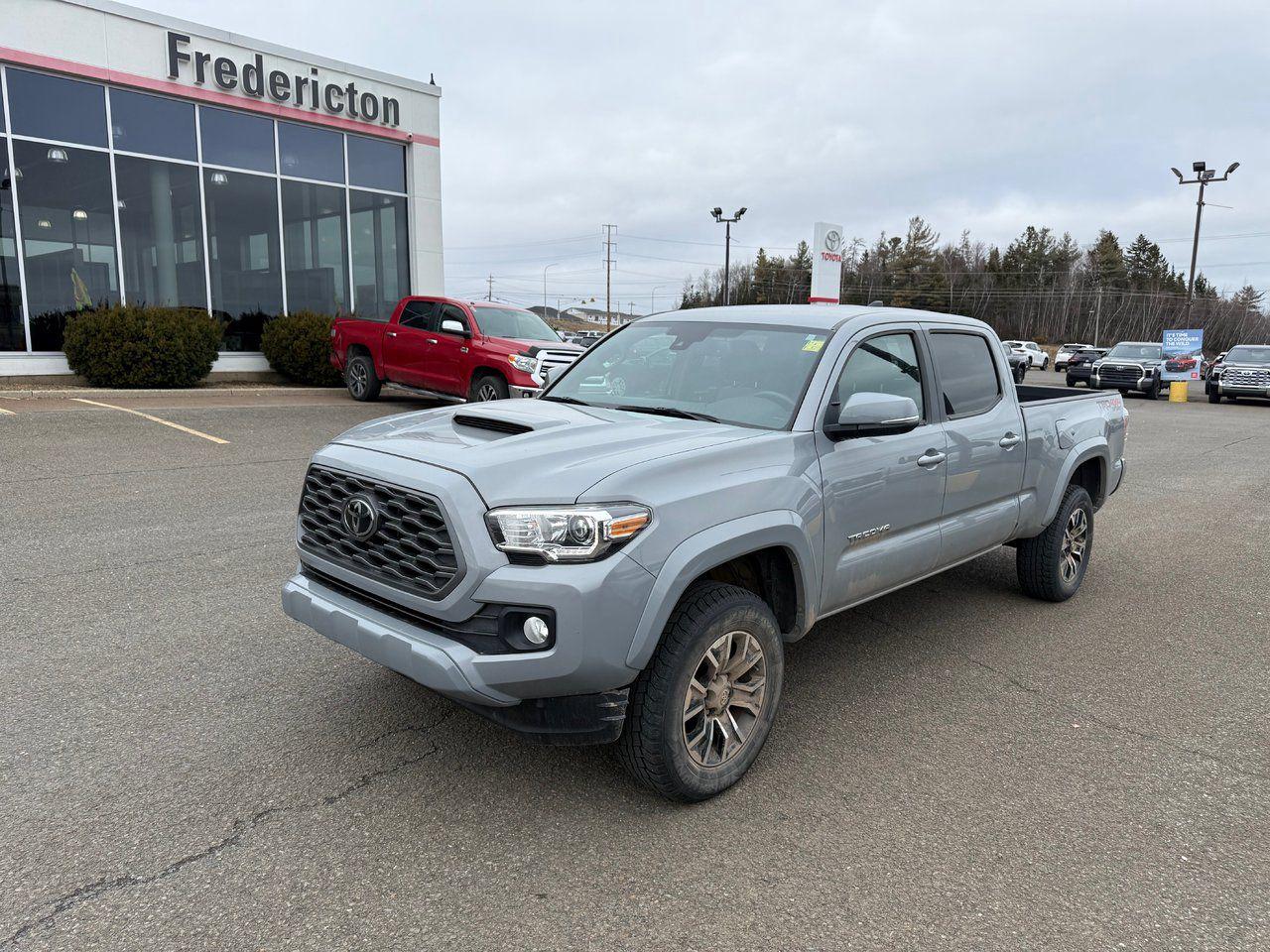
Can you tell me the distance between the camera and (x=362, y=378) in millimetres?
16328

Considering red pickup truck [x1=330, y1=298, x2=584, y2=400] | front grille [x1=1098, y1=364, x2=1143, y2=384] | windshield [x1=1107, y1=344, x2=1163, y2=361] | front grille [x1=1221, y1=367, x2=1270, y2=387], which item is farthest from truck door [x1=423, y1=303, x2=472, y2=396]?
windshield [x1=1107, y1=344, x2=1163, y2=361]

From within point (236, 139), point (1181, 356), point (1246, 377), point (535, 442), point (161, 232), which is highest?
point (236, 139)

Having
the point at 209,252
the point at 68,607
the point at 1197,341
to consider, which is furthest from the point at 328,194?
the point at 1197,341

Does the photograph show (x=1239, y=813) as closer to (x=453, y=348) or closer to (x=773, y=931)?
(x=773, y=931)

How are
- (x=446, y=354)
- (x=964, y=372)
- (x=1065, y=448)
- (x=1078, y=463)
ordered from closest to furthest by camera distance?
(x=964, y=372) < (x=1065, y=448) < (x=1078, y=463) < (x=446, y=354)

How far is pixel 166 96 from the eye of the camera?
17516 millimetres

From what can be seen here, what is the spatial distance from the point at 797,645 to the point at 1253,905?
92.9 inches

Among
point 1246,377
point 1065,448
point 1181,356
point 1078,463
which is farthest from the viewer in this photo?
point 1181,356

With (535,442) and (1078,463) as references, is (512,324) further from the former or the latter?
(535,442)

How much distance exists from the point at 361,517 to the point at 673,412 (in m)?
1.42

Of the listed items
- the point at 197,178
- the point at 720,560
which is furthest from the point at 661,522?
the point at 197,178

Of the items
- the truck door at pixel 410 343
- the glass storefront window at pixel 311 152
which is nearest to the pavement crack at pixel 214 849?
the truck door at pixel 410 343

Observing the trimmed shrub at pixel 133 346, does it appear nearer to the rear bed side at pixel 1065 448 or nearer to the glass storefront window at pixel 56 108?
the glass storefront window at pixel 56 108

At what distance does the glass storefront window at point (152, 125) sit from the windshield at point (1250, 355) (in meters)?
26.5
